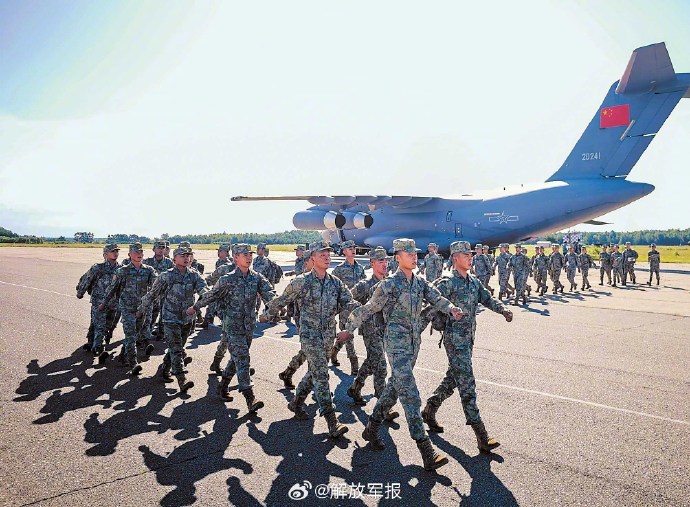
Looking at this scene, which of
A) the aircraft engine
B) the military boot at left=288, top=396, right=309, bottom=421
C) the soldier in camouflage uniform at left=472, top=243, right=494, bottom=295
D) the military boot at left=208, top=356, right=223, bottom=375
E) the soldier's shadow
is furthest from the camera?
the aircraft engine

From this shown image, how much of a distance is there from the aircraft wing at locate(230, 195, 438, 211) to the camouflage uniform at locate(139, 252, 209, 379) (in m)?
23.7

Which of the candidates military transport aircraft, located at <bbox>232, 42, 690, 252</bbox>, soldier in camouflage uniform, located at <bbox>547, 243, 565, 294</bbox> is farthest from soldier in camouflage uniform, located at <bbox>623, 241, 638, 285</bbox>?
soldier in camouflage uniform, located at <bbox>547, 243, 565, 294</bbox>

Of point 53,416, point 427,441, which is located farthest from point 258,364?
point 427,441

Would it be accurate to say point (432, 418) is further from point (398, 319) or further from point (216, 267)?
point (216, 267)

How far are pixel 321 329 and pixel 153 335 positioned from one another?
6906mm

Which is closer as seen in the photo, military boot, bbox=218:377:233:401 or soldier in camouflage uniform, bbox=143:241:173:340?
military boot, bbox=218:377:233:401

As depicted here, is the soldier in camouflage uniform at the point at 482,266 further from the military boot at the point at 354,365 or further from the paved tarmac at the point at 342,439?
the military boot at the point at 354,365

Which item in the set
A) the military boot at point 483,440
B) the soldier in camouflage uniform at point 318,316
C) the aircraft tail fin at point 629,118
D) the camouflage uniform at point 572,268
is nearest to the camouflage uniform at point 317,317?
the soldier in camouflage uniform at point 318,316

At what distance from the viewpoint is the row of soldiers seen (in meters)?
5.25

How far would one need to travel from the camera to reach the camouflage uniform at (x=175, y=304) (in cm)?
760

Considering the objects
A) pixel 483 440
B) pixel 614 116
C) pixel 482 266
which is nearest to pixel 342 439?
pixel 483 440

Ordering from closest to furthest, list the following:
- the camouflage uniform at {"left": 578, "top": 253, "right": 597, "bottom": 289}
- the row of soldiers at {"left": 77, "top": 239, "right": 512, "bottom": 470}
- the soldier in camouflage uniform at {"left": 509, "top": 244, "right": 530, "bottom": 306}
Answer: the row of soldiers at {"left": 77, "top": 239, "right": 512, "bottom": 470}
the soldier in camouflage uniform at {"left": 509, "top": 244, "right": 530, "bottom": 306}
the camouflage uniform at {"left": 578, "top": 253, "right": 597, "bottom": 289}

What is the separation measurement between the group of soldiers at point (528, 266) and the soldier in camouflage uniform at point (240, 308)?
10884 mm

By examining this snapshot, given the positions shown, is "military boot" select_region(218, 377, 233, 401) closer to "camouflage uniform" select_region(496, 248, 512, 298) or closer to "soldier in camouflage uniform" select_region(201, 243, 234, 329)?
"soldier in camouflage uniform" select_region(201, 243, 234, 329)
